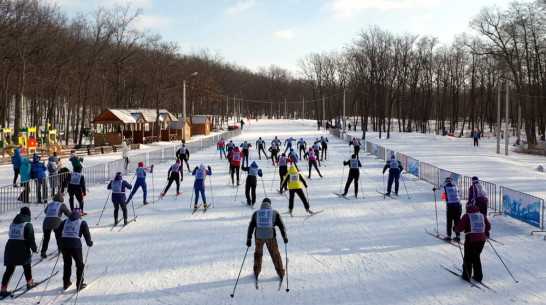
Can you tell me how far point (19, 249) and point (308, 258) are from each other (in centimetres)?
548

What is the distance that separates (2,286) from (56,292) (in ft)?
2.83

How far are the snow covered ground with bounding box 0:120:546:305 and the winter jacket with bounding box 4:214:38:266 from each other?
622 mm

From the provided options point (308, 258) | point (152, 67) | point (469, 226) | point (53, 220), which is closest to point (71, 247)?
point (53, 220)

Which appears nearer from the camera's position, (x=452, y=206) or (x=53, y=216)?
(x=53, y=216)

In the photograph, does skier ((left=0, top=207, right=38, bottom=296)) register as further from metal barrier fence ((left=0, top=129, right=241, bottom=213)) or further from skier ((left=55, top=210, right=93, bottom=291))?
metal barrier fence ((left=0, top=129, right=241, bottom=213))

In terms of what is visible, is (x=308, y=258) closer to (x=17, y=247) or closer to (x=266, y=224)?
(x=266, y=224)

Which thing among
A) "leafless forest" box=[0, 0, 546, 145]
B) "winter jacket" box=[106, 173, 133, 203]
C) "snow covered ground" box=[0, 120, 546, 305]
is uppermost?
"leafless forest" box=[0, 0, 546, 145]

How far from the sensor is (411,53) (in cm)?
6894

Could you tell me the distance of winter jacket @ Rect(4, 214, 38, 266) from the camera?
25.5ft

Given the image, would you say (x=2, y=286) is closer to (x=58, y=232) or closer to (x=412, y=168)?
(x=58, y=232)

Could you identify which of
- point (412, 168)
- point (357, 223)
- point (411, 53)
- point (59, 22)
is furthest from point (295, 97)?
point (357, 223)

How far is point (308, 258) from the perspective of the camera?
385 inches

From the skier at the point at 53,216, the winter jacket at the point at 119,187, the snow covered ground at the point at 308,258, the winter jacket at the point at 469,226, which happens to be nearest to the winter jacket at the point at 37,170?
the snow covered ground at the point at 308,258

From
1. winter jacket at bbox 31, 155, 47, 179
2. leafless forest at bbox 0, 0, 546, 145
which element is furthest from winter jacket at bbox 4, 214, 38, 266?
leafless forest at bbox 0, 0, 546, 145
